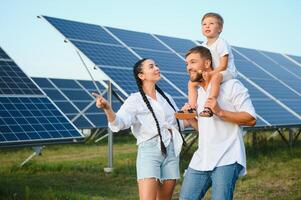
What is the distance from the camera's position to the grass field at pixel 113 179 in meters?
7.64

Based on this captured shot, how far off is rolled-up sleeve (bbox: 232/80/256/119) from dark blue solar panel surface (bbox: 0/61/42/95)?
6.76 meters

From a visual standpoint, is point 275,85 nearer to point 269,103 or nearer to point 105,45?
point 269,103

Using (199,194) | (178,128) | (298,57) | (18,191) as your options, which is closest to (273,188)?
(18,191)

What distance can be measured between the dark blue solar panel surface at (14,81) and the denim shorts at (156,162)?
5.88 metres

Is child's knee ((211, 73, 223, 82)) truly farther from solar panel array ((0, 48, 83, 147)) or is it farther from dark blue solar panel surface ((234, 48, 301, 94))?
dark blue solar panel surface ((234, 48, 301, 94))

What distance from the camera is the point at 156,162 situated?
4.13 metres

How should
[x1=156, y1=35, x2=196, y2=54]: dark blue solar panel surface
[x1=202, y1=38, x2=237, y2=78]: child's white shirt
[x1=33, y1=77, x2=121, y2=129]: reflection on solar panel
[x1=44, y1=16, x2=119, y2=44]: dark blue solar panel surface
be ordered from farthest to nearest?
1. [x1=33, y1=77, x2=121, y2=129]: reflection on solar panel
2. [x1=156, y1=35, x2=196, y2=54]: dark blue solar panel surface
3. [x1=44, y1=16, x2=119, y2=44]: dark blue solar panel surface
4. [x1=202, y1=38, x2=237, y2=78]: child's white shirt

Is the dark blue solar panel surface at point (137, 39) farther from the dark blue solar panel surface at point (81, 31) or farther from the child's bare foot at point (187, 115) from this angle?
the child's bare foot at point (187, 115)

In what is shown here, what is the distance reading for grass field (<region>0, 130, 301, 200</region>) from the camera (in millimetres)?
7644

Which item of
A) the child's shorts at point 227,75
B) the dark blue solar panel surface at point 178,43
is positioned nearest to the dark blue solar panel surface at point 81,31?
the dark blue solar panel surface at point 178,43

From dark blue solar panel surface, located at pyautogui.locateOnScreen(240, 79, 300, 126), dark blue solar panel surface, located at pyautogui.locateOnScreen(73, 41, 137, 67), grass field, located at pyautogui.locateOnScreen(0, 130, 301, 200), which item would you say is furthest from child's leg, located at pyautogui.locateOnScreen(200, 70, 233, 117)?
dark blue solar panel surface, located at pyautogui.locateOnScreen(240, 79, 300, 126)

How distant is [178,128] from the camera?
14.4ft

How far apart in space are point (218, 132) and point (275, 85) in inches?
478

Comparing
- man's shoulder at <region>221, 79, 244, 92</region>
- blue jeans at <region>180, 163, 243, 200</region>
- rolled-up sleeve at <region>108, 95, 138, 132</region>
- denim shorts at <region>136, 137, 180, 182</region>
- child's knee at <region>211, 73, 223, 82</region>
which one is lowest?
denim shorts at <region>136, 137, 180, 182</region>
